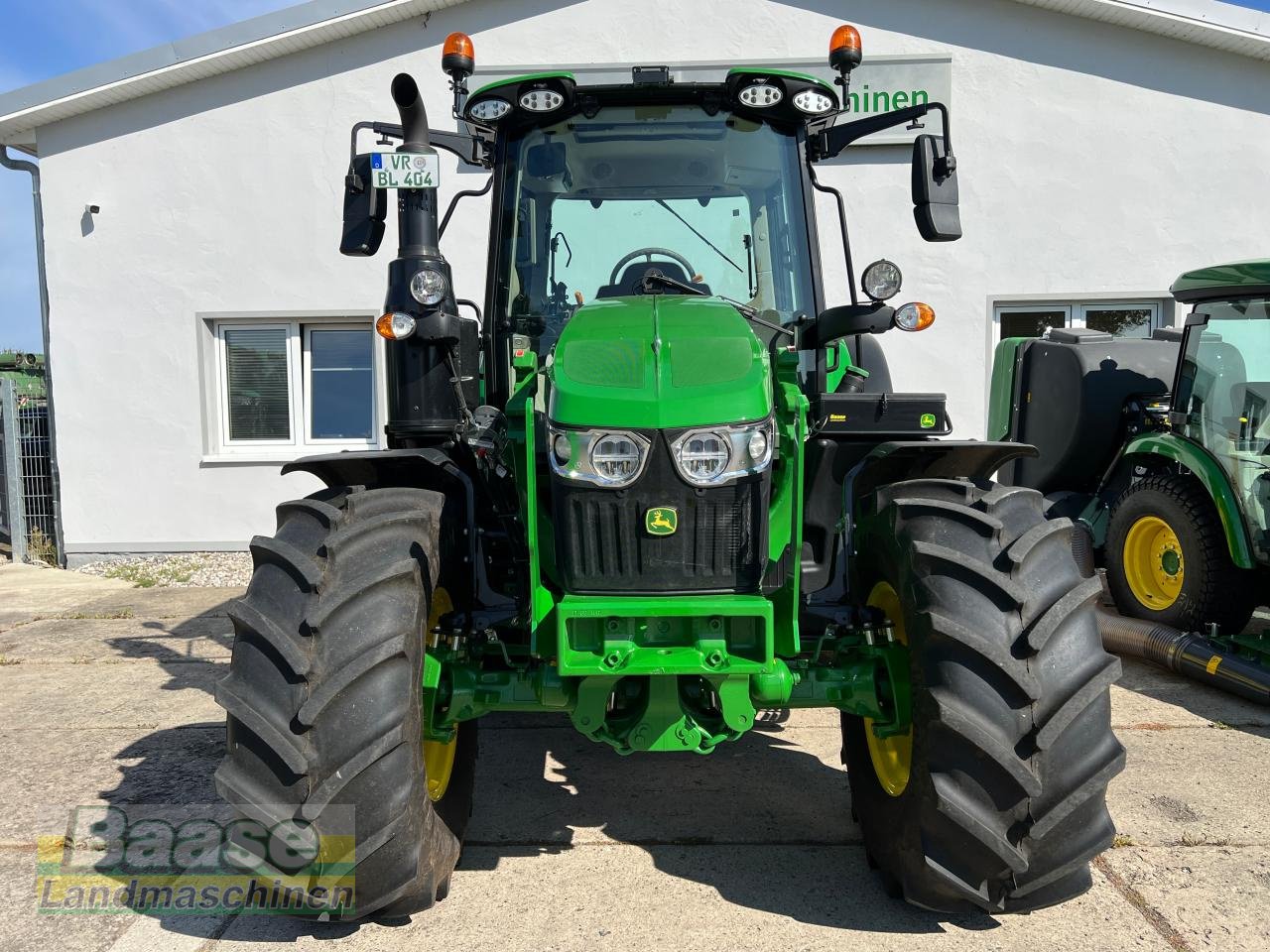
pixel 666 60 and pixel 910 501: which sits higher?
pixel 666 60

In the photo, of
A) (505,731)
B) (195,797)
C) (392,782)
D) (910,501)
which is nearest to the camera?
(392,782)

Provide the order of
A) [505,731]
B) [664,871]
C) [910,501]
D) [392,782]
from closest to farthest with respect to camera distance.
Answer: [392,782], [910,501], [664,871], [505,731]

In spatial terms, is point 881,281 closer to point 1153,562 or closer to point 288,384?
point 1153,562

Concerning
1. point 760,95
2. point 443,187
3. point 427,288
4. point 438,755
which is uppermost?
point 443,187

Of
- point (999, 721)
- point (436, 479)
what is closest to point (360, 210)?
point (436, 479)

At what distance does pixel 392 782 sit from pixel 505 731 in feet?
6.85

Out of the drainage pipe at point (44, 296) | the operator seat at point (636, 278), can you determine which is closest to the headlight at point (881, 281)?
the operator seat at point (636, 278)

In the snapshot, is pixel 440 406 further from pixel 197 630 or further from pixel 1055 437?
pixel 1055 437

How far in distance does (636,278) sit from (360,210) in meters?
1.06

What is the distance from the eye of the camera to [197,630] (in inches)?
256

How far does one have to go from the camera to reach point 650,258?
372 cm

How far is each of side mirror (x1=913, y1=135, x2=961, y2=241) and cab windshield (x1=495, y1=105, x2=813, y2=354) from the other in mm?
508

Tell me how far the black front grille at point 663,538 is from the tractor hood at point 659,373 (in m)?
0.19

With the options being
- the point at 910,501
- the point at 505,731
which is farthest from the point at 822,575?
the point at 505,731
